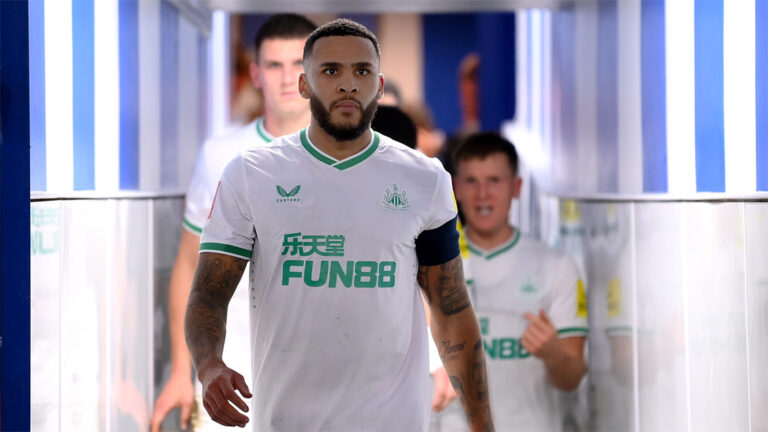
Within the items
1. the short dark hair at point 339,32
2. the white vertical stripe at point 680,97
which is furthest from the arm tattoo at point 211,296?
the white vertical stripe at point 680,97

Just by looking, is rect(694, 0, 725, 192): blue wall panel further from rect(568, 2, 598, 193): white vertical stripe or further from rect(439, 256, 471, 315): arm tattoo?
rect(568, 2, 598, 193): white vertical stripe

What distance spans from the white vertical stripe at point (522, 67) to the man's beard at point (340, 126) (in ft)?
17.6

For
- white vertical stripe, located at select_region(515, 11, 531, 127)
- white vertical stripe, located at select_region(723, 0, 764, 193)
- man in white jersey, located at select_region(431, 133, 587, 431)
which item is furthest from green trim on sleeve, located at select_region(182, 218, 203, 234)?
white vertical stripe, located at select_region(515, 11, 531, 127)

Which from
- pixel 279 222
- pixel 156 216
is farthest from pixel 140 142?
pixel 279 222

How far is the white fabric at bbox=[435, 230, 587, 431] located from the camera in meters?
4.45

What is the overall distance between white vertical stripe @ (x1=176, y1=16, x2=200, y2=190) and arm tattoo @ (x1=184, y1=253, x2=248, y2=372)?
2.37 m

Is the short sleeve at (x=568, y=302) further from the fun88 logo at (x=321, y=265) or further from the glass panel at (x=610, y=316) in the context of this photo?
the fun88 logo at (x=321, y=265)

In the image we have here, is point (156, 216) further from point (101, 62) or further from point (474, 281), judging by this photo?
point (474, 281)

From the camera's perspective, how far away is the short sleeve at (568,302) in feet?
14.8

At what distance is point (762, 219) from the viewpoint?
2.98m

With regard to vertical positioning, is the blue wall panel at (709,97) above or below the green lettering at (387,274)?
above

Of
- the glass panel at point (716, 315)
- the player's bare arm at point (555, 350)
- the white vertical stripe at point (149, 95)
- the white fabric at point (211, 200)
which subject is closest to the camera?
the glass panel at point (716, 315)

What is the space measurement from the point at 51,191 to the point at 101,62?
2.60 feet
